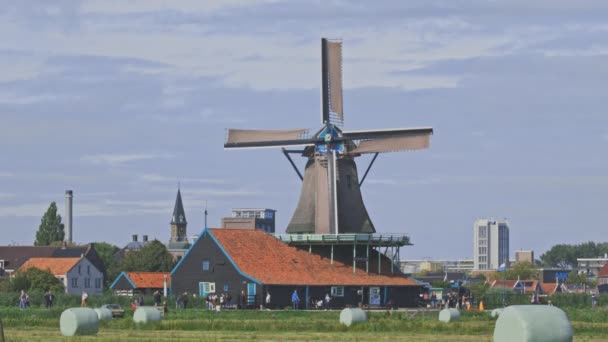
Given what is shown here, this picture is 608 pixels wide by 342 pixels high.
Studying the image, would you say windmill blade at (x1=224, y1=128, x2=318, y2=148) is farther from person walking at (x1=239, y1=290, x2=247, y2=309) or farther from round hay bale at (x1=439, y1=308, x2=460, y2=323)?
round hay bale at (x1=439, y1=308, x2=460, y2=323)

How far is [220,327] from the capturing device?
5453cm

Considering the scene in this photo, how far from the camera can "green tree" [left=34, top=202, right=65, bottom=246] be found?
17788cm

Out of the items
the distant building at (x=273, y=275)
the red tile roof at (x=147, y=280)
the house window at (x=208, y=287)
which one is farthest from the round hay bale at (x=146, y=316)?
the red tile roof at (x=147, y=280)

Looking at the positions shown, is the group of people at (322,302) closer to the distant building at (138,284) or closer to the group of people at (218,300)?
the group of people at (218,300)

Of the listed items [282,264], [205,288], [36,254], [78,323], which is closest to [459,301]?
[282,264]

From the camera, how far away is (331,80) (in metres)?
95.8

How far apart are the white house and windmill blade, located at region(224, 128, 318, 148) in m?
37.7

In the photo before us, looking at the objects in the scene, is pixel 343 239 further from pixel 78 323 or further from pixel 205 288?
pixel 78 323

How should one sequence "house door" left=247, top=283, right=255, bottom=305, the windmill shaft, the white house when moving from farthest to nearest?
the white house
the windmill shaft
"house door" left=247, top=283, right=255, bottom=305

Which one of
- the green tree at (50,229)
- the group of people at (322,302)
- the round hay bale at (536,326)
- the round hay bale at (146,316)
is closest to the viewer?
the round hay bale at (536,326)

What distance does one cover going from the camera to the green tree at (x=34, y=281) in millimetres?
112950

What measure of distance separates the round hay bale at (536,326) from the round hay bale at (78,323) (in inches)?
689

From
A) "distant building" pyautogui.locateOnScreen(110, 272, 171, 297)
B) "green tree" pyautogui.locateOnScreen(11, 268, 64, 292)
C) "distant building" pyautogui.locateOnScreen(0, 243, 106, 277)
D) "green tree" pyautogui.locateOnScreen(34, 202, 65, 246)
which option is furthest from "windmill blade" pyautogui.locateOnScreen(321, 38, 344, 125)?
"green tree" pyautogui.locateOnScreen(34, 202, 65, 246)

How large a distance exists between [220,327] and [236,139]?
44.0 meters
